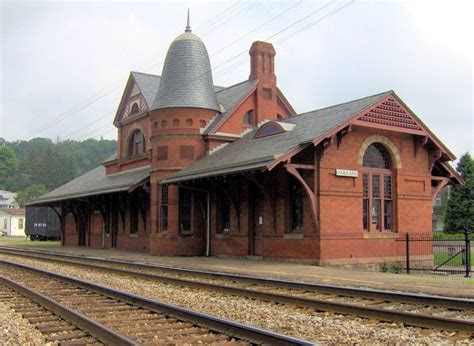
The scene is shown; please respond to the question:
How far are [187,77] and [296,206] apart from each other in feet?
31.5

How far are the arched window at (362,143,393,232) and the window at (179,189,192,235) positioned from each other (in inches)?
339

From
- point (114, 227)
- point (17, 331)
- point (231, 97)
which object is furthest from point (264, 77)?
point (17, 331)

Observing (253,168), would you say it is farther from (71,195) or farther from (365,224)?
(71,195)

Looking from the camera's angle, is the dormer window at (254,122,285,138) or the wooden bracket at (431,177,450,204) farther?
the wooden bracket at (431,177,450,204)

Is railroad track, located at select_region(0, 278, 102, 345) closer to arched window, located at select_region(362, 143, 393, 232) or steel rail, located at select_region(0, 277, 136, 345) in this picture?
steel rail, located at select_region(0, 277, 136, 345)

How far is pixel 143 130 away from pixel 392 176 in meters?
15.6

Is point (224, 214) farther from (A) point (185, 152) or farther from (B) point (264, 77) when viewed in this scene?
(B) point (264, 77)

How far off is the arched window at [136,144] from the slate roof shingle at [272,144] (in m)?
8.50

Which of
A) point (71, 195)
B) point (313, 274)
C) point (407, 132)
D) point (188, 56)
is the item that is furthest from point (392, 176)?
point (71, 195)

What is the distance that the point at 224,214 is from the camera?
24.7 m

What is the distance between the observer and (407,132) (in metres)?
21.5

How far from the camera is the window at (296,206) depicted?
66.9 ft

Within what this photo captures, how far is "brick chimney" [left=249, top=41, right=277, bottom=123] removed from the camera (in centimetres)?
2846

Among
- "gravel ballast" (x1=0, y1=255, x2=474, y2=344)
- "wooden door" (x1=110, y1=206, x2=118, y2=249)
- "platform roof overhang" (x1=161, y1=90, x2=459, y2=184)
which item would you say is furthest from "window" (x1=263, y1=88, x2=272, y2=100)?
"gravel ballast" (x1=0, y1=255, x2=474, y2=344)
